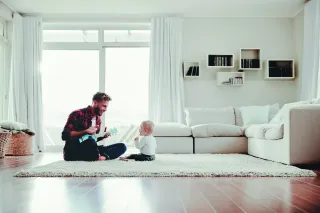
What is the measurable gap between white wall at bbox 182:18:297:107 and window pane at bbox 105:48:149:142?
2.79ft

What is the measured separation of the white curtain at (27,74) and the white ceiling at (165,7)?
1.01 ft

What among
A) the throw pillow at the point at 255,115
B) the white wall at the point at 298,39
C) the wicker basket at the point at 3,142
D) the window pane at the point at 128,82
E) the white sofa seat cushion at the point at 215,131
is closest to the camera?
the wicker basket at the point at 3,142

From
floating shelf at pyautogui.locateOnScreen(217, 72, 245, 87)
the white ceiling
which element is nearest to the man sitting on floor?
the white ceiling

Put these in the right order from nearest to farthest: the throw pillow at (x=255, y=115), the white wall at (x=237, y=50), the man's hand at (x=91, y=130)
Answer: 1. the man's hand at (x=91, y=130)
2. the throw pillow at (x=255, y=115)
3. the white wall at (x=237, y=50)

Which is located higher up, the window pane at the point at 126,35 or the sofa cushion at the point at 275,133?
the window pane at the point at 126,35

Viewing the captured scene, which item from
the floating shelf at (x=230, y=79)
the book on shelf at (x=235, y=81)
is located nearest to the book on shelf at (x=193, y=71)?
the floating shelf at (x=230, y=79)

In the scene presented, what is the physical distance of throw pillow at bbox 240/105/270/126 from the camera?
5.69 meters

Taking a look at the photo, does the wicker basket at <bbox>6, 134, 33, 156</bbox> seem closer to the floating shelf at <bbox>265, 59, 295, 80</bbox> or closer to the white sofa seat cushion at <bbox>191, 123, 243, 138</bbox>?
the white sofa seat cushion at <bbox>191, 123, 243, 138</bbox>

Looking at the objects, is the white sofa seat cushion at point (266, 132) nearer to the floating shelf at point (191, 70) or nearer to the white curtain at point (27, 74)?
the floating shelf at point (191, 70)

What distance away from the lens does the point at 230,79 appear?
21.6 feet

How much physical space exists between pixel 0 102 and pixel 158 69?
111 inches

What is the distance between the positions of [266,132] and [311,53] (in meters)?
2.20

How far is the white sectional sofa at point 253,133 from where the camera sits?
3633 mm

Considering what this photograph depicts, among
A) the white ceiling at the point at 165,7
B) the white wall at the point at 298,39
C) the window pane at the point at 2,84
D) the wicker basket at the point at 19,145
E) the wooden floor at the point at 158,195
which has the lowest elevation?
the wicker basket at the point at 19,145
